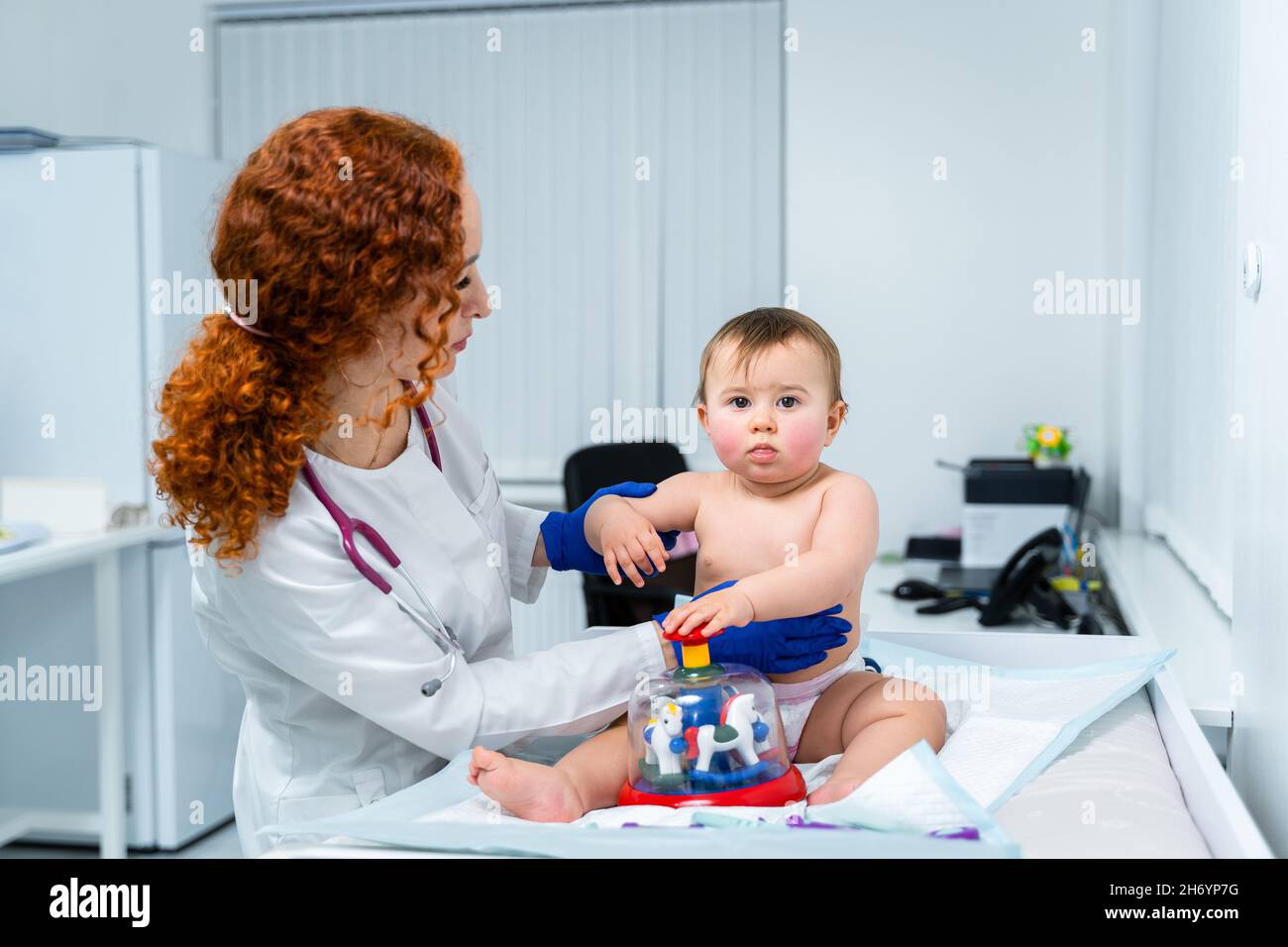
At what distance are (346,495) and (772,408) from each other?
1.64 feet

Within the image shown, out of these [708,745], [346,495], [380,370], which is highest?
[380,370]

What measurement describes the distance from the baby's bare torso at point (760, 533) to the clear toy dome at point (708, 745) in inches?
9.2

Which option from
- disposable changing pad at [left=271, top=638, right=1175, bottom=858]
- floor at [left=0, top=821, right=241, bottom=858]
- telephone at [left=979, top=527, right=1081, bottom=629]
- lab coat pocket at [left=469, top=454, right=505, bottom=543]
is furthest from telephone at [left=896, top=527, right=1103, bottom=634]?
floor at [left=0, top=821, right=241, bottom=858]

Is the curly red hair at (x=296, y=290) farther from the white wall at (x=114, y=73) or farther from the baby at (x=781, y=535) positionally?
the white wall at (x=114, y=73)

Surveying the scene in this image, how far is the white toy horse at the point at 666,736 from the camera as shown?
1.09 m

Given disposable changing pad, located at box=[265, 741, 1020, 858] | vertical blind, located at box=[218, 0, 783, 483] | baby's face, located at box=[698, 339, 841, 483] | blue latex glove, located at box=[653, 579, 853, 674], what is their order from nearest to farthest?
disposable changing pad, located at box=[265, 741, 1020, 858], blue latex glove, located at box=[653, 579, 853, 674], baby's face, located at box=[698, 339, 841, 483], vertical blind, located at box=[218, 0, 783, 483]

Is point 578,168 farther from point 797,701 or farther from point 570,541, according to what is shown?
point 797,701

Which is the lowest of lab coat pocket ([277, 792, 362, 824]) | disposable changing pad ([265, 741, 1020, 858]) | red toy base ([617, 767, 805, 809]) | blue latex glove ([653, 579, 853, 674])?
lab coat pocket ([277, 792, 362, 824])

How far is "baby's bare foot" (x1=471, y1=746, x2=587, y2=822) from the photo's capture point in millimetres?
1034

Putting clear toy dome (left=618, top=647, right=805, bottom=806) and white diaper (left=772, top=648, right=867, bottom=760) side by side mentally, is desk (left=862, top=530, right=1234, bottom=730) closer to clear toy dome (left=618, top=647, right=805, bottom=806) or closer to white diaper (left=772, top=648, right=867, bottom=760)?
white diaper (left=772, top=648, right=867, bottom=760)

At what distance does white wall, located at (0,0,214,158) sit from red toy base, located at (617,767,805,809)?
Answer: 3.33 meters

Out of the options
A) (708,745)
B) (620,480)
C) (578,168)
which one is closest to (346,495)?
(708,745)

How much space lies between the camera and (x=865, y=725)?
4.10ft

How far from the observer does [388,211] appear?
108 cm
